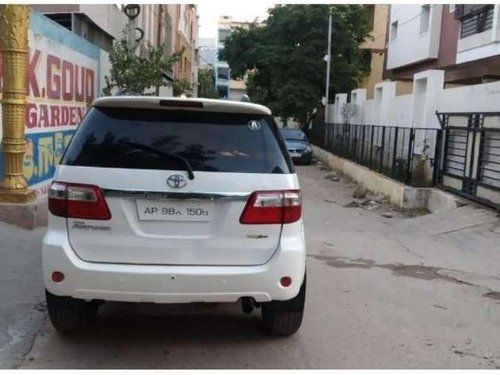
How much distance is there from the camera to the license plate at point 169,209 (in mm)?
3824

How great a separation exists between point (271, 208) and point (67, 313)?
63.3 inches

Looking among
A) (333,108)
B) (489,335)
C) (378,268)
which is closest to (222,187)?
(489,335)

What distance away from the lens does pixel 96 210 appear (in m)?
3.81

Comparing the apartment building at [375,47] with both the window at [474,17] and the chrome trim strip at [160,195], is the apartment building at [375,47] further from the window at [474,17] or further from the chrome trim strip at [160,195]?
the chrome trim strip at [160,195]

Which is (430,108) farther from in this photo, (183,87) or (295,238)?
(295,238)

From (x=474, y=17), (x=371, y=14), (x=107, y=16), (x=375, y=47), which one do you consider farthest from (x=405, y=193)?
(x=371, y=14)

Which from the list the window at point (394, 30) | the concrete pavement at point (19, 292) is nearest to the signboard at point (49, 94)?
the concrete pavement at point (19, 292)

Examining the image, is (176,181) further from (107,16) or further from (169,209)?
(107,16)

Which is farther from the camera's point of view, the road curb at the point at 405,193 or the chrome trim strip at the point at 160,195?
the road curb at the point at 405,193

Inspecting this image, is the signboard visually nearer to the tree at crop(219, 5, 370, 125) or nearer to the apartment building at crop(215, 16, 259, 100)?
the tree at crop(219, 5, 370, 125)

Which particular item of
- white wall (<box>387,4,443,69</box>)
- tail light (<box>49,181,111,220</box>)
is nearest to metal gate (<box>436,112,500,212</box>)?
tail light (<box>49,181,111,220</box>)

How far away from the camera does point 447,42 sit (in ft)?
70.4

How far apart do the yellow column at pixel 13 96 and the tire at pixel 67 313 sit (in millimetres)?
3865

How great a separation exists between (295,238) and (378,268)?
11.2 feet
